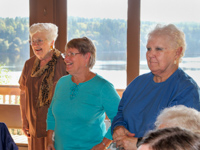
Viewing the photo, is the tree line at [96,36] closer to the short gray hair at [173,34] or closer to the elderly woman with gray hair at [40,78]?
the elderly woman with gray hair at [40,78]

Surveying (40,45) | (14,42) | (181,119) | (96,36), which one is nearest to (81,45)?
(40,45)

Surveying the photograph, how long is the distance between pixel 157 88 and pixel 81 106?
61 cm

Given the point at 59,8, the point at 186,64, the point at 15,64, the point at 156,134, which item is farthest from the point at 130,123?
the point at 15,64

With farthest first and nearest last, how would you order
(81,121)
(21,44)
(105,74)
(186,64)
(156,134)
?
(21,44)
(105,74)
(186,64)
(81,121)
(156,134)

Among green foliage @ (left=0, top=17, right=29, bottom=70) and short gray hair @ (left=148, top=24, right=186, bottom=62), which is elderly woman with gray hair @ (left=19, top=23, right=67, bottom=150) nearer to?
green foliage @ (left=0, top=17, right=29, bottom=70)

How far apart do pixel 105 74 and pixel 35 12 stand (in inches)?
46.6

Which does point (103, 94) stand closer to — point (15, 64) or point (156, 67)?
point (156, 67)

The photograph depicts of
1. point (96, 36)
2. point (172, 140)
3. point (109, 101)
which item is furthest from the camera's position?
point (96, 36)

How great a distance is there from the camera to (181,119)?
1.01 m

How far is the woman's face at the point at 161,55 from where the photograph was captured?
1687 mm

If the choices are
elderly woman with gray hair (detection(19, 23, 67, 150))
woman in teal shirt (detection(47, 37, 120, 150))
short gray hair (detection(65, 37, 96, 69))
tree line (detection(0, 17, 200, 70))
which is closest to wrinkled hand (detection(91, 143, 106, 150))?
woman in teal shirt (detection(47, 37, 120, 150))

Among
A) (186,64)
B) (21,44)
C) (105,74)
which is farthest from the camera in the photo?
(21,44)

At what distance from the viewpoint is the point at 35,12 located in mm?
3658

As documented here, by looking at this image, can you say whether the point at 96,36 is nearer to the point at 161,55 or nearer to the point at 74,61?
the point at 74,61
